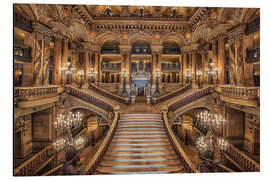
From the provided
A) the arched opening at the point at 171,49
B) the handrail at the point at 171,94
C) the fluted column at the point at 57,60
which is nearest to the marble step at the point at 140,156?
the handrail at the point at 171,94

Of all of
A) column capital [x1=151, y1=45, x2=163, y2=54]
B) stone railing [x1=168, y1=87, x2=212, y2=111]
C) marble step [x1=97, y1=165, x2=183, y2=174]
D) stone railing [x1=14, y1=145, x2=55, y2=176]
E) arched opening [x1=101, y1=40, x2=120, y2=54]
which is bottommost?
stone railing [x1=14, y1=145, x2=55, y2=176]

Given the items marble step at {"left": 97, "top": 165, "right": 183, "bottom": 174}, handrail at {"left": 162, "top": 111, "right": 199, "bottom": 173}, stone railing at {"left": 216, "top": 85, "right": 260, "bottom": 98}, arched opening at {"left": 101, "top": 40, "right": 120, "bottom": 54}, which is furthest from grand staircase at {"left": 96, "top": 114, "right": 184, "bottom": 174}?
arched opening at {"left": 101, "top": 40, "right": 120, "bottom": 54}

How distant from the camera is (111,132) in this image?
18.8 ft

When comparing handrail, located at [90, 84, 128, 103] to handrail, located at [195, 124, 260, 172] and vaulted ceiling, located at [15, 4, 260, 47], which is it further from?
handrail, located at [195, 124, 260, 172]

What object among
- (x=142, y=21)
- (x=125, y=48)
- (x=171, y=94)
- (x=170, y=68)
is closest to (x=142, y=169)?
(x=171, y=94)

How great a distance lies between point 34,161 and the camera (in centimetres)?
555

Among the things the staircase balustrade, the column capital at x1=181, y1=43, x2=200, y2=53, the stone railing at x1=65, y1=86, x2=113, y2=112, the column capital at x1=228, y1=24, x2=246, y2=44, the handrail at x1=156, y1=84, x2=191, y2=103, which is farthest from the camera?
the column capital at x1=181, y1=43, x2=200, y2=53

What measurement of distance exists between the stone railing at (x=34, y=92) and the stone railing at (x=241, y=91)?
29.0 feet

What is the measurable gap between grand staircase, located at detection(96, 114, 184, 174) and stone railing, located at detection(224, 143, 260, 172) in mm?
2911

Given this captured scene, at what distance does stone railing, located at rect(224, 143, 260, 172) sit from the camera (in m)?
4.82

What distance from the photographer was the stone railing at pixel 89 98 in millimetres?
7557

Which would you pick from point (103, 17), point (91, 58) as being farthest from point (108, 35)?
point (91, 58)

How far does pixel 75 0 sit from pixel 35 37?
12.5 ft
